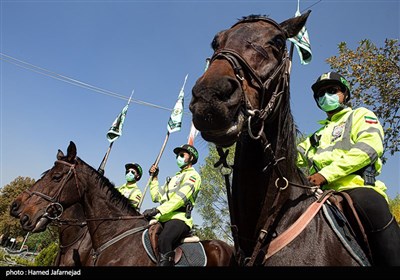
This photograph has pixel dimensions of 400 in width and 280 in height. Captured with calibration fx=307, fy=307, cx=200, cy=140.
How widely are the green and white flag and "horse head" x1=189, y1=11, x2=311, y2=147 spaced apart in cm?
987

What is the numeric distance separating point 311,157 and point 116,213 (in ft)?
15.5

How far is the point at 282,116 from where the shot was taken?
2.63 meters

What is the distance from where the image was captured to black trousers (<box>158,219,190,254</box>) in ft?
19.0

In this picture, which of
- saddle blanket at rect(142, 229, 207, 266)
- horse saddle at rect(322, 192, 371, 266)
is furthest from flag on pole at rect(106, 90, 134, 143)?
horse saddle at rect(322, 192, 371, 266)

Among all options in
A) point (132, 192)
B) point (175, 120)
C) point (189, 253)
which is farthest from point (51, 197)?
point (175, 120)

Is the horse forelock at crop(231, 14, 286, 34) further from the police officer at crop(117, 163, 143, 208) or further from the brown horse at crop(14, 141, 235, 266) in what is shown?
the police officer at crop(117, 163, 143, 208)

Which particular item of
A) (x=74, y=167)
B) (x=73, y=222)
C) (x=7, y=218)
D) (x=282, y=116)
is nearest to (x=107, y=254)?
(x=73, y=222)

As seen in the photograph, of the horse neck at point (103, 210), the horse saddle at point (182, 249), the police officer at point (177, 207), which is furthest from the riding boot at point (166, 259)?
the horse neck at point (103, 210)

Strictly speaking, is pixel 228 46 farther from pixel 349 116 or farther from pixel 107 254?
pixel 107 254

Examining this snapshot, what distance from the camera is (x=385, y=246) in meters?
2.43

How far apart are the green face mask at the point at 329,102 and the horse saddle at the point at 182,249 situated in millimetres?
4128

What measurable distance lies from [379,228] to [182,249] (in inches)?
172

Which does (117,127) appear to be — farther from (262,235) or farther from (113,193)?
(262,235)

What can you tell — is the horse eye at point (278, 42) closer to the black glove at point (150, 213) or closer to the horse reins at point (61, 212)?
the black glove at point (150, 213)
